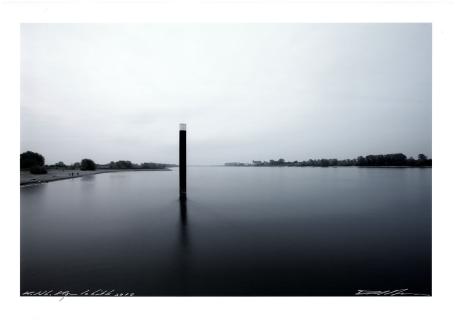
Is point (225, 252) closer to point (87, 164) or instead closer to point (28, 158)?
point (28, 158)

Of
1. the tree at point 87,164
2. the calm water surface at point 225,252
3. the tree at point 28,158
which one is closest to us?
the calm water surface at point 225,252

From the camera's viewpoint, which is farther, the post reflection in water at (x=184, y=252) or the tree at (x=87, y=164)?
the tree at (x=87, y=164)

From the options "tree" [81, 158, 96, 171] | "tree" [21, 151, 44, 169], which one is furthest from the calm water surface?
"tree" [81, 158, 96, 171]

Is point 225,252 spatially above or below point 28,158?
below
